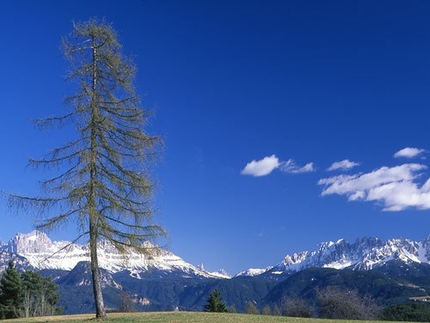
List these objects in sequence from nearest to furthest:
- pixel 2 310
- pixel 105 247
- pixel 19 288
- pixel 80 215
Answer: pixel 80 215, pixel 105 247, pixel 2 310, pixel 19 288

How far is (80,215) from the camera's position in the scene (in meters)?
27.1

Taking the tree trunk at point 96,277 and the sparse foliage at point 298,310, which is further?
the sparse foliage at point 298,310

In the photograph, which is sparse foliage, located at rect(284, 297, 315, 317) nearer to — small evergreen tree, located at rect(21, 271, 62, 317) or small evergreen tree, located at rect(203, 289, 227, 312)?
small evergreen tree, located at rect(203, 289, 227, 312)

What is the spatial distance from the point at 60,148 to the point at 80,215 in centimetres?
442

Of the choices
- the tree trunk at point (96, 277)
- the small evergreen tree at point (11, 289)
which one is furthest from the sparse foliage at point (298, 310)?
the tree trunk at point (96, 277)

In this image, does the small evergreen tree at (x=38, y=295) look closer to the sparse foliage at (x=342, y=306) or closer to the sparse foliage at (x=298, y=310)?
the sparse foliage at (x=298, y=310)

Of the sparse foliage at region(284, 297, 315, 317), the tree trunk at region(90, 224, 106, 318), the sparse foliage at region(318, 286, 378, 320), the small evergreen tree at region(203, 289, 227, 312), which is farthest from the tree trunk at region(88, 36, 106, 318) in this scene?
the sparse foliage at region(318, 286, 378, 320)

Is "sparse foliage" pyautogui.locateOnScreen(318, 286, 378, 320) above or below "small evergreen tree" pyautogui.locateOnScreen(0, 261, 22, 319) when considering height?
below

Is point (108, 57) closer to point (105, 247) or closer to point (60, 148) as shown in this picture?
point (60, 148)

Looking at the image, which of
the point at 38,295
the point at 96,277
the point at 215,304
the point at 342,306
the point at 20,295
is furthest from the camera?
the point at 38,295

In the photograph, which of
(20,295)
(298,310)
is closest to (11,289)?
(20,295)

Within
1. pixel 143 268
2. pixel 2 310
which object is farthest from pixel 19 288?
pixel 143 268

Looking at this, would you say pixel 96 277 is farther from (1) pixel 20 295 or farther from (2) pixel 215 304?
Answer: (2) pixel 215 304

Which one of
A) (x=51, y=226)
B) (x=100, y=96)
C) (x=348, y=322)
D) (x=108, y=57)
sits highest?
(x=108, y=57)
